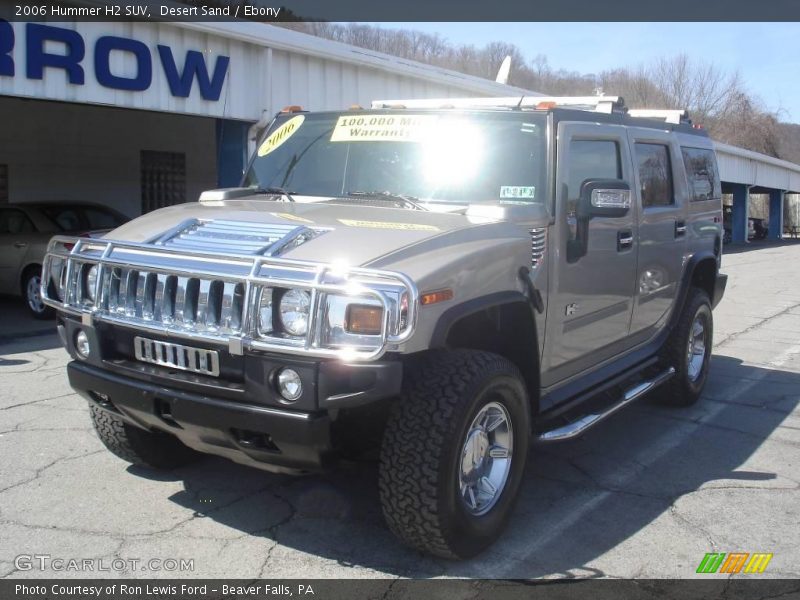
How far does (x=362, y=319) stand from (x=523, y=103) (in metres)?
2.20

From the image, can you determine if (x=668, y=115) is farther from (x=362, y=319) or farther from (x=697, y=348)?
(x=362, y=319)

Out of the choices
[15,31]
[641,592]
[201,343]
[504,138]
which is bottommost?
[641,592]

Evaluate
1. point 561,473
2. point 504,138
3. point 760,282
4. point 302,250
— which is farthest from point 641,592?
point 760,282

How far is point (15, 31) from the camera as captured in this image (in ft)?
28.1

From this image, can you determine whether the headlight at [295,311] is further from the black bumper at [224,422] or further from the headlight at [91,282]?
the headlight at [91,282]

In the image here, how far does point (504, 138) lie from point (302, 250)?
1.52m

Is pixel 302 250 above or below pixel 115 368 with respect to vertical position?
above

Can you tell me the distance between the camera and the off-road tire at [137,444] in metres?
4.21

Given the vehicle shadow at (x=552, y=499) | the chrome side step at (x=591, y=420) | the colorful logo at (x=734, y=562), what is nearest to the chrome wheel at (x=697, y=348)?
the vehicle shadow at (x=552, y=499)

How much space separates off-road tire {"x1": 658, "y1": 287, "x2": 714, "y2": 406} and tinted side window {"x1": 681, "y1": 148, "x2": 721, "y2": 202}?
0.77 meters

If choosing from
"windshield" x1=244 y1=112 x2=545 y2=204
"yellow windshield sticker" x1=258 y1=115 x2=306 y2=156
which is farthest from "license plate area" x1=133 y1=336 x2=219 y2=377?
"yellow windshield sticker" x1=258 y1=115 x2=306 y2=156

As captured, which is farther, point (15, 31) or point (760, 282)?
point (760, 282)

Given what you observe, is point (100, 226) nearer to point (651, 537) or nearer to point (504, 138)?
point (504, 138)

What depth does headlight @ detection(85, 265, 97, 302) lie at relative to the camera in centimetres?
366
